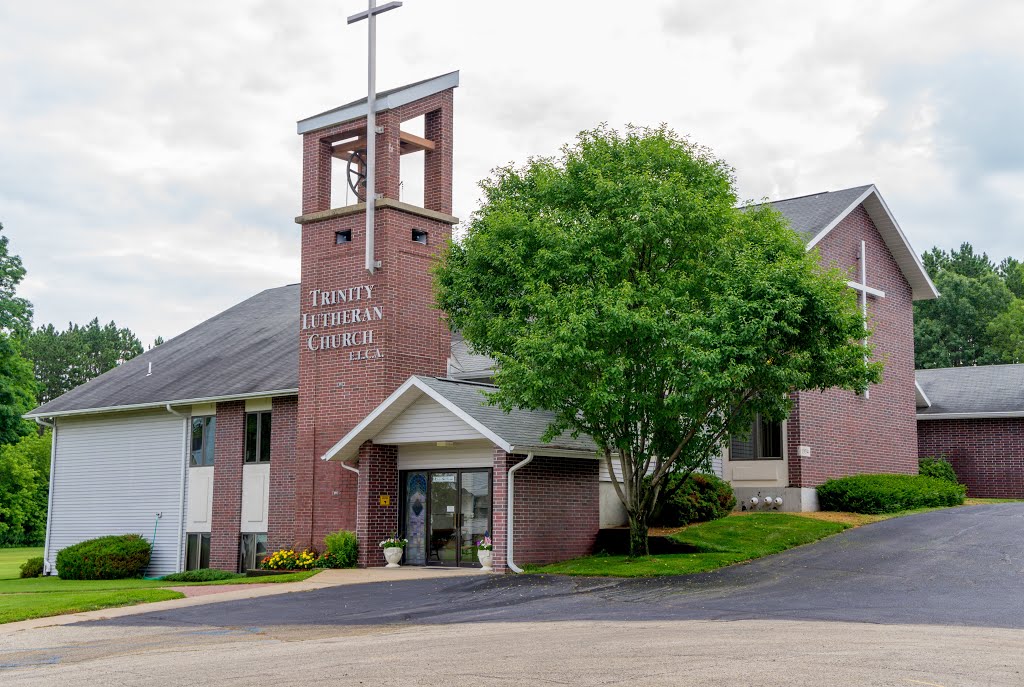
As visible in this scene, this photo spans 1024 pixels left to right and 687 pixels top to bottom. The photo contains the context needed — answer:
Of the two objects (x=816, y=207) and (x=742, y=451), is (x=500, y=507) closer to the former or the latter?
(x=742, y=451)

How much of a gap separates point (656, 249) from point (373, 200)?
7640mm

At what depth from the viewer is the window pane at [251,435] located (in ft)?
98.3

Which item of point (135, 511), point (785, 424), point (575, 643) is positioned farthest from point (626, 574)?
point (135, 511)

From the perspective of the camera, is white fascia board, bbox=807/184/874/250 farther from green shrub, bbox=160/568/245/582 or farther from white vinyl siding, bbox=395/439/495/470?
green shrub, bbox=160/568/245/582

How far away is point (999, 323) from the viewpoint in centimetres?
6053

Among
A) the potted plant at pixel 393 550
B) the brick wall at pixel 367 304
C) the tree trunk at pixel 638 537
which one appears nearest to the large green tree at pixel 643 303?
the tree trunk at pixel 638 537

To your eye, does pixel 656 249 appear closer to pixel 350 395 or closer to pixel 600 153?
pixel 600 153

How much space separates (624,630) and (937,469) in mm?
23222

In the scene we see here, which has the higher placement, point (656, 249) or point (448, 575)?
point (656, 249)

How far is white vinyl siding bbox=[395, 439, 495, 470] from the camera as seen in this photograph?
79.2 feet

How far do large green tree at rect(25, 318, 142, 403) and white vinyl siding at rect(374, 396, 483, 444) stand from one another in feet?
251

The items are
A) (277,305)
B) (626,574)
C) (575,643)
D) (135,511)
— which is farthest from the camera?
(277,305)

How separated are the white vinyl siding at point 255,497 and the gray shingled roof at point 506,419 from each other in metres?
7.37

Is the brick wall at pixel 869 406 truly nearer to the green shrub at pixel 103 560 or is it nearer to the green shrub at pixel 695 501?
the green shrub at pixel 695 501
